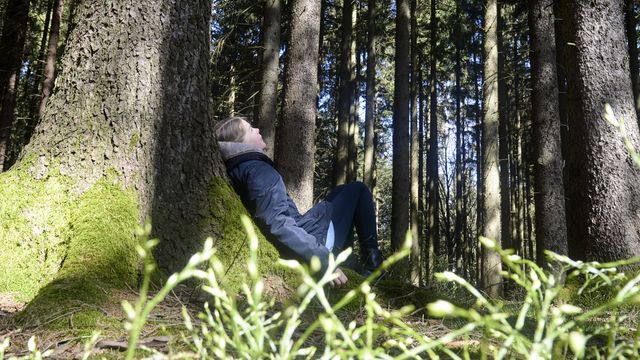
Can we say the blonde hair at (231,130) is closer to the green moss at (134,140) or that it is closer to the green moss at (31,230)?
the green moss at (134,140)

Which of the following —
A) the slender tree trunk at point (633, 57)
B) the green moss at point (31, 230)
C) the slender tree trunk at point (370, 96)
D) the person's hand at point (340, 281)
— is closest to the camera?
the green moss at point (31, 230)

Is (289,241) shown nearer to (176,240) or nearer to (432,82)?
(176,240)

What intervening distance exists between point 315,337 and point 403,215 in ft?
33.5

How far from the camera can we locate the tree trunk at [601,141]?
5660 millimetres

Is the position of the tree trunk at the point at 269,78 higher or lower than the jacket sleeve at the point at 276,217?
higher

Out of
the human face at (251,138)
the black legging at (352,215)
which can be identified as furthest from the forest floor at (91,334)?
the black legging at (352,215)

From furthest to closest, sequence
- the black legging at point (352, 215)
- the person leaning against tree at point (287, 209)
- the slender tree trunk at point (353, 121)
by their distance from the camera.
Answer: the slender tree trunk at point (353, 121)
the black legging at point (352, 215)
the person leaning against tree at point (287, 209)

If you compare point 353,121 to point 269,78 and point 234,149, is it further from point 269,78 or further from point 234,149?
point 234,149

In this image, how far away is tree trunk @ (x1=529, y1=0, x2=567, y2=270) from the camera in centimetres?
839

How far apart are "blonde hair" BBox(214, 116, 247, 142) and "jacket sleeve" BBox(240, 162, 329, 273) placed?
47cm

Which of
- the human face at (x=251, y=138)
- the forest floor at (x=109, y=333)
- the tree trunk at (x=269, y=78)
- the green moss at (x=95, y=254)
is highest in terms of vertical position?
the tree trunk at (x=269, y=78)

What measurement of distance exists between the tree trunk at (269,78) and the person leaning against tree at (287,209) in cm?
466

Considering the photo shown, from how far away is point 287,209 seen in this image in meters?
3.68

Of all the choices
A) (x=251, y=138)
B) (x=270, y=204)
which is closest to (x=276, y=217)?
(x=270, y=204)
